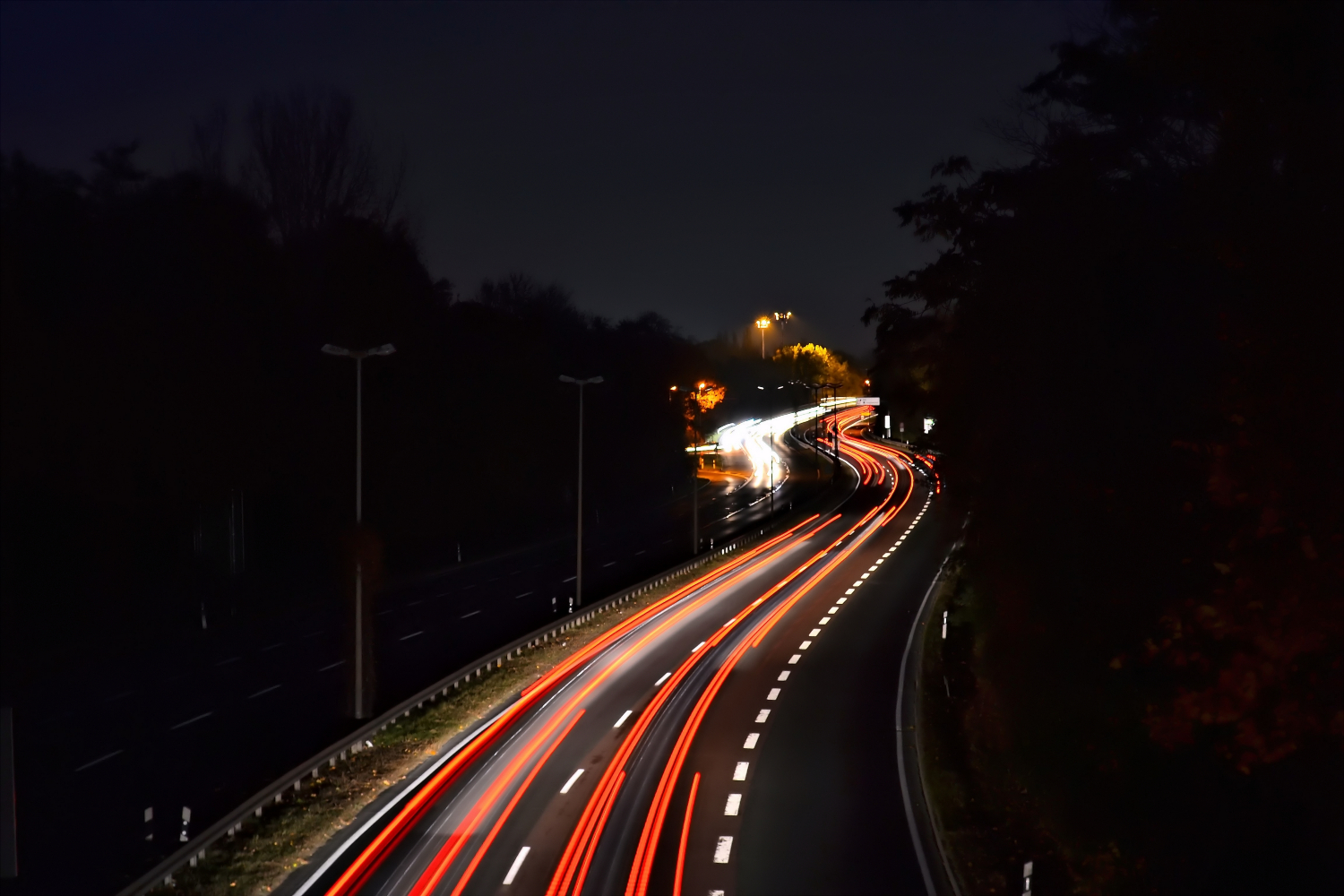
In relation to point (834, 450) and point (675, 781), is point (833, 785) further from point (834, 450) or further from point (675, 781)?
point (834, 450)

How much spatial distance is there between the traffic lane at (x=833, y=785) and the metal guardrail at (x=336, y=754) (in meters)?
6.85

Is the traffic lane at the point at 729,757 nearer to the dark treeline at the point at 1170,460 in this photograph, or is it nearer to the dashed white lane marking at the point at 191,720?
the dark treeline at the point at 1170,460

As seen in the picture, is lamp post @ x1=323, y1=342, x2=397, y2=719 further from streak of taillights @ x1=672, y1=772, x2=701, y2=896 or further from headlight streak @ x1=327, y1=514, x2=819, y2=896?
streak of taillights @ x1=672, y1=772, x2=701, y2=896

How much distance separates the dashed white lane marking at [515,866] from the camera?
1336cm

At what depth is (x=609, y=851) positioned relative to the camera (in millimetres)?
14484

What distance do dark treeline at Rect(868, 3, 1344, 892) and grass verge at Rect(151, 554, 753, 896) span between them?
10.6 m

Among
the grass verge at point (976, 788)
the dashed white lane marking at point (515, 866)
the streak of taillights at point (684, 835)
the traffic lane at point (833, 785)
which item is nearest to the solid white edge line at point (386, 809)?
the dashed white lane marking at point (515, 866)

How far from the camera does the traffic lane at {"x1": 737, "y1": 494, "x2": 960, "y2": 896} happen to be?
1388 cm

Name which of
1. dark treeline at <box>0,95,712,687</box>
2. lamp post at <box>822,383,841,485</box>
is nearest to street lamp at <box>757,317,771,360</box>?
lamp post at <box>822,383,841,485</box>

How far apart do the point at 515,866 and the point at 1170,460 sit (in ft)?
34.1

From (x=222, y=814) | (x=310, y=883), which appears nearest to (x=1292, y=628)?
(x=310, y=883)

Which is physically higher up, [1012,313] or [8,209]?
[8,209]

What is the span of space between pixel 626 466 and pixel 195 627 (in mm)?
52167

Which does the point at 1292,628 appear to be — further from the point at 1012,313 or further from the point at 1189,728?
the point at 1012,313
